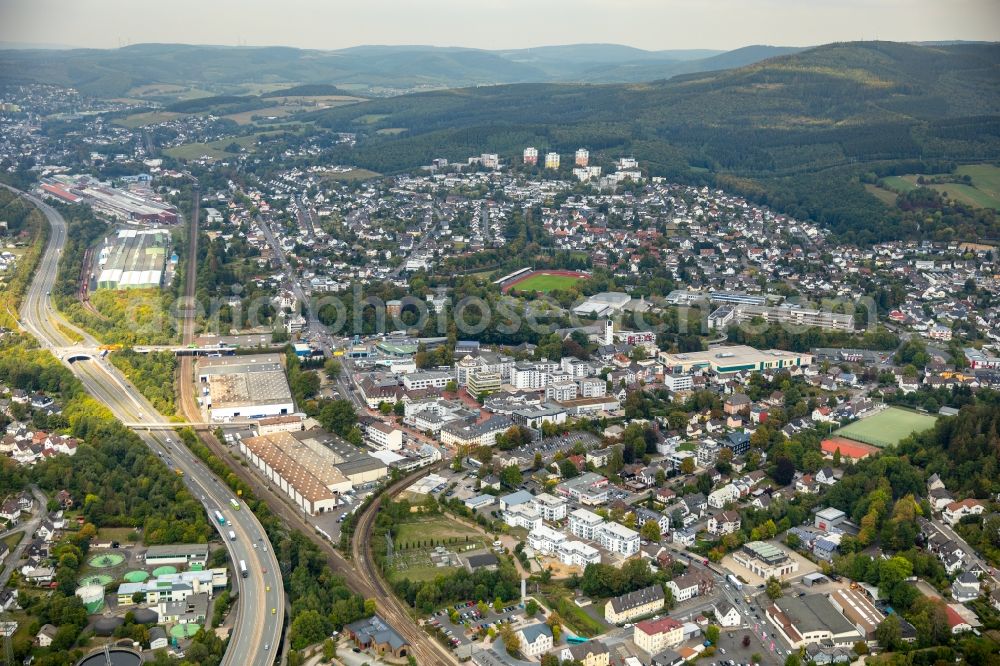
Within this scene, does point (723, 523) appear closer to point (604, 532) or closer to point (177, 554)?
point (604, 532)

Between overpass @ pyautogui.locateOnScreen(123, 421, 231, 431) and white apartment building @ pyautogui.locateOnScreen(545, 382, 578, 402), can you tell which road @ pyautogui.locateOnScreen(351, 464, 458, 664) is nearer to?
overpass @ pyautogui.locateOnScreen(123, 421, 231, 431)

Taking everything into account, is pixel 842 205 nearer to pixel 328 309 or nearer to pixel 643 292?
pixel 643 292

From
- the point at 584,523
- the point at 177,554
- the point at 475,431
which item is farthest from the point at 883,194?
the point at 177,554

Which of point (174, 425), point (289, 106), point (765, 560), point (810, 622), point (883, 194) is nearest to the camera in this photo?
point (810, 622)

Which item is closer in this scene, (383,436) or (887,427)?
(383,436)

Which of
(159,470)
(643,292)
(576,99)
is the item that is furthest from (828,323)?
(576,99)

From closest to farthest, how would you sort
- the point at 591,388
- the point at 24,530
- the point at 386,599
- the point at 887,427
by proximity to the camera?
the point at 386,599 → the point at 24,530 → the point at 887,427 → the point at 591,388

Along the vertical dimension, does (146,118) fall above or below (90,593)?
above

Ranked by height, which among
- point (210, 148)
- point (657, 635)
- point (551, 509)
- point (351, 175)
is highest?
point (210, 148)
